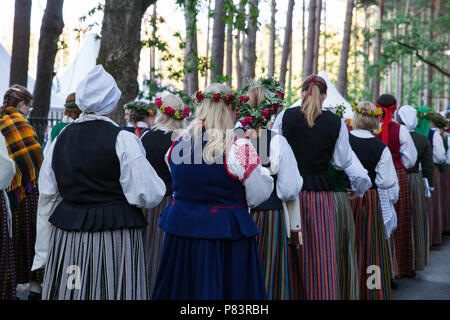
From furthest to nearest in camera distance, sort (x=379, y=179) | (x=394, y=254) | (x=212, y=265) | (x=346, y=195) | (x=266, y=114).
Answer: (x=394, y=254), (x=379, y=179), (x=346, y=195), (x=266, y=114), (x=212, y=265)

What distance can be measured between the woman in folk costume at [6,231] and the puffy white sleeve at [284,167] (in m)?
1.82

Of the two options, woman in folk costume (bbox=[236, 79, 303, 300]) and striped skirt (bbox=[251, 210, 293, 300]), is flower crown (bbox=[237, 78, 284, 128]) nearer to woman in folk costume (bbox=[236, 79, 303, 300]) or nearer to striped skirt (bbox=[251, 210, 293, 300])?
woman in folk costume (bbox=[236, 79, 303, 300])

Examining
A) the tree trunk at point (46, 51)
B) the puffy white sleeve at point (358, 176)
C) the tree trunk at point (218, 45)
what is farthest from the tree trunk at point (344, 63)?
the puffy white sleeve at point (358, 176)

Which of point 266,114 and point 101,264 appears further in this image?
point 266,114

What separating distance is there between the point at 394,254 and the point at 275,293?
7.29 ft

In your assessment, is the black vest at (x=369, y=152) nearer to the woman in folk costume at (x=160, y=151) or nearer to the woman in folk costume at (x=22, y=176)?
the woman in folk costume at (x=160, y=151)

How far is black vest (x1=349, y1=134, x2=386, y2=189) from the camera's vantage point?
491 cm

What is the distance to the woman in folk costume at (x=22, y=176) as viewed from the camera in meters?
4.55

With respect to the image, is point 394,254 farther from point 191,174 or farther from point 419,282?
point 191,174

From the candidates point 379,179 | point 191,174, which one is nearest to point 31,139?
point 191,174

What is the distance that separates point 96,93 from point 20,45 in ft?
20.3

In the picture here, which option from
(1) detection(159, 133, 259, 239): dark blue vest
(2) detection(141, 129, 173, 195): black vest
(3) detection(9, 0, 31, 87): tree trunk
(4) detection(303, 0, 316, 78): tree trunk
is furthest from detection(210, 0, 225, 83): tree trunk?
(1) detection(159, 133, 259, 239): dark blue vest

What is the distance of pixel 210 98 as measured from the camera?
3004 millimetres

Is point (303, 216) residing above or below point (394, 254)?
above
